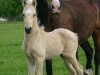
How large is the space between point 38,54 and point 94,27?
2862 millimetres

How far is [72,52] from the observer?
21.4 ft

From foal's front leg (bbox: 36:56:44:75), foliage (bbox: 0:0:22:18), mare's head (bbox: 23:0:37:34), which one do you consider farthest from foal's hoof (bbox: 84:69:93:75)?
foliage (bbox: 0:0:22:18)

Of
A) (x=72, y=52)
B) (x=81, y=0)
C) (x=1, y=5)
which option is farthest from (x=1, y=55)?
(x=1, y=5)

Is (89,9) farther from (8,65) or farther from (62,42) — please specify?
(8,65)

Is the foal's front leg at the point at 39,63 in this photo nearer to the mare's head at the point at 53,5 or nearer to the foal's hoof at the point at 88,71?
the mare's head at the point at 53,5

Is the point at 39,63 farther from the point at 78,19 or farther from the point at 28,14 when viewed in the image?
the point at 78,19

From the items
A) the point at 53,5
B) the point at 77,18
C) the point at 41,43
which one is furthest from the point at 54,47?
the point at 77,18

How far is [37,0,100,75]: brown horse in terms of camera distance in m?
7.03

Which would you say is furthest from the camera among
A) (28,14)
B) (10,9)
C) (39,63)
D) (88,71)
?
(10,9)

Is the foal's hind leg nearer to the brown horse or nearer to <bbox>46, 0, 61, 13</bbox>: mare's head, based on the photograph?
the brown horse

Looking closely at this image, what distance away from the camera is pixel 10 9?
8225cm

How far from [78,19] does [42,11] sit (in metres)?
1.14

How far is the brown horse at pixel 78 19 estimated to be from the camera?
703cm

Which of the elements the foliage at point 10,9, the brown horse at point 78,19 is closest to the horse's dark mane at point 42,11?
the brown horse at point 78,19
